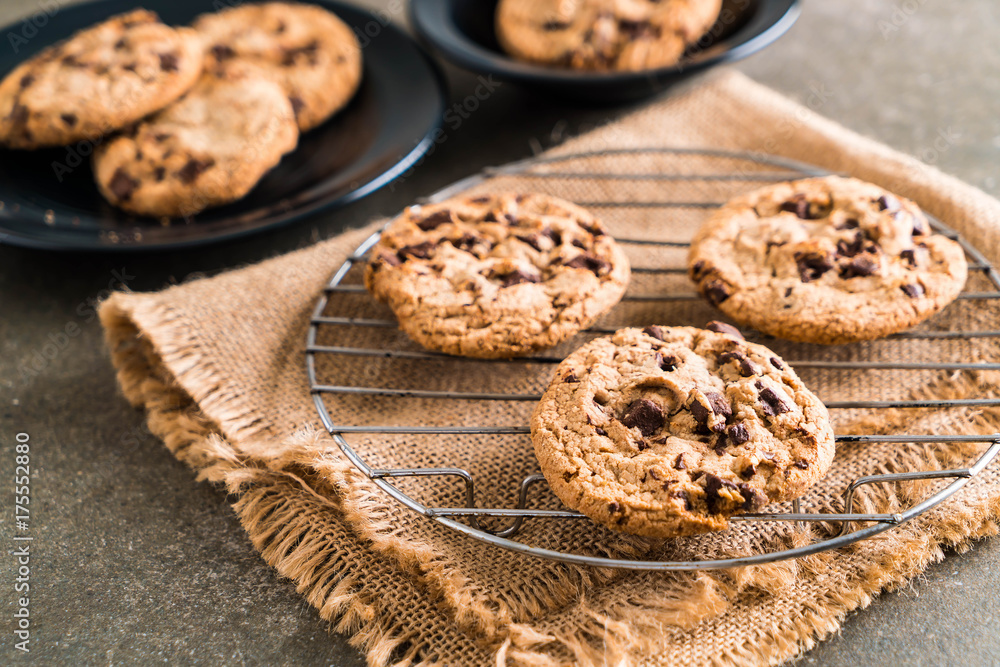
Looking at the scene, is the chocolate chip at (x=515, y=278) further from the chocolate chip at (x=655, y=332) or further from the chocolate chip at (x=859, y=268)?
the chocolate chip at (x=859, y=268)

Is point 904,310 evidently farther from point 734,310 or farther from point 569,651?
point 569,651

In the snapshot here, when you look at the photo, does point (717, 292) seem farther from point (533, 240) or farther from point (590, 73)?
point (590, 73)

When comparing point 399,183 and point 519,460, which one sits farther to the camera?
point 399,183

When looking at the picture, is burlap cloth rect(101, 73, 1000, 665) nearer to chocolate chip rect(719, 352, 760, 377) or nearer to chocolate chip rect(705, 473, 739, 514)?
chocolate chip rect(705, 473, 739, 514)

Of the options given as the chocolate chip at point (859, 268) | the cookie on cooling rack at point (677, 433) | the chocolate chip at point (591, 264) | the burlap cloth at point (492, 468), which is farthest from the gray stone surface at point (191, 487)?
the chocolate chip at point (591, 264)

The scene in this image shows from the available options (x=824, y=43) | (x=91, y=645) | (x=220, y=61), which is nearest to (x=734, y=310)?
(x=91, y=645)
